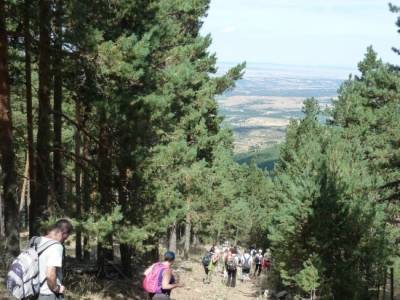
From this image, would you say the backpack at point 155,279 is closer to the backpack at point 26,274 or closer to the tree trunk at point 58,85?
the backpack at point 26,274

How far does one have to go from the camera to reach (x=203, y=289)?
62.7 ft

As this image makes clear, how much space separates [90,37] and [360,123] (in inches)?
1048

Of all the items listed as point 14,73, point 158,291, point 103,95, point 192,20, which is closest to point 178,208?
point 103,95

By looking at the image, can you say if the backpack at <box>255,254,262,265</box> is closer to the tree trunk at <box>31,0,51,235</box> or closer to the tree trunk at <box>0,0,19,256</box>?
the tree trunk at <box>31,0,51,235</box>

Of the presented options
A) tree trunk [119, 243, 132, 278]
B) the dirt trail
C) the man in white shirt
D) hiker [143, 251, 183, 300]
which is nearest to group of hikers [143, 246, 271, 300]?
hiker [143, 251, 183, 300]

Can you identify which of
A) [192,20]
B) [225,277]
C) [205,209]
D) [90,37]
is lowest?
[225,277]

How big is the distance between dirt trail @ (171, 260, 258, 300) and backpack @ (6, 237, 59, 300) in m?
10.7

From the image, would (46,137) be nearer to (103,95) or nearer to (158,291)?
(103,95)

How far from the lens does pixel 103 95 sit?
39.9 ft

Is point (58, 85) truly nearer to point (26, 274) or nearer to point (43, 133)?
point (43, 133)

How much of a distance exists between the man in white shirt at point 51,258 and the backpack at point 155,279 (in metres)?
2.35

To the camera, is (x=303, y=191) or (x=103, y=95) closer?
(x=103, y=95)

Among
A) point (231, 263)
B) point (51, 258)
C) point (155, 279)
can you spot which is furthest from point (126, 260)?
point (51, 258)

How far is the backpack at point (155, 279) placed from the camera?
794 centimetres
